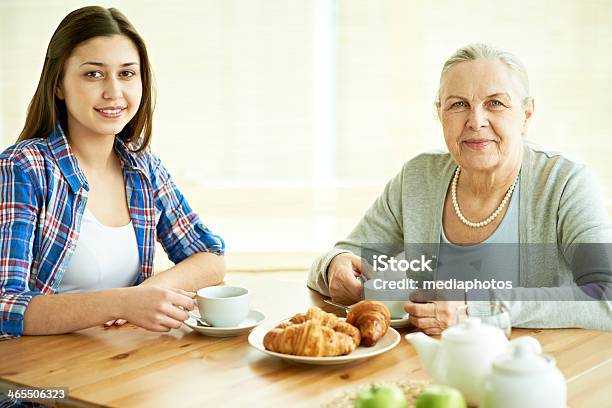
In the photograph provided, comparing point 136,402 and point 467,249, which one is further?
point 467,249

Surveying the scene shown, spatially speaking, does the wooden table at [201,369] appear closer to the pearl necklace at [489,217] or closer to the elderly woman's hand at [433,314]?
the elderly woman's hand at [433,314]

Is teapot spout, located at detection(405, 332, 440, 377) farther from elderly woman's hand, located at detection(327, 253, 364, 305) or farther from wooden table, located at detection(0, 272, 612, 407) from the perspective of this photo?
elderly woman's hand, located at detection(327, 253, 364, 305)

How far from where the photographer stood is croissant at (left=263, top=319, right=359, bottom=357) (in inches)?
51.8

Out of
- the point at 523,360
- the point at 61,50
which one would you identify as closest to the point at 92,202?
the point at 61,50

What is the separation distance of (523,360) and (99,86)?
4.39 ft

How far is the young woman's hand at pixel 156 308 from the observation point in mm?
1529

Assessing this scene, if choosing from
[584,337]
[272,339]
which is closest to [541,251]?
[584,337]

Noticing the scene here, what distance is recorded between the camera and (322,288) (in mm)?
1903

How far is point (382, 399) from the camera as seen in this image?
0.96m

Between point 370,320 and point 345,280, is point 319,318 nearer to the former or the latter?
point 370,320

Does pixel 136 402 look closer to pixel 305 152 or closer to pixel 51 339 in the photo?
pixel 51 339

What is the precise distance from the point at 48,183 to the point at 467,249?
109 centimetres

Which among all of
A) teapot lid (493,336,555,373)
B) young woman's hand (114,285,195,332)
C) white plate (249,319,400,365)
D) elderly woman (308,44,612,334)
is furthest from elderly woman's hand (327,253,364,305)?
teapot lid (493,336,555,373)

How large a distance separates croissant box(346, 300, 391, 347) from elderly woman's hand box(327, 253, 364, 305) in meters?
0.30
